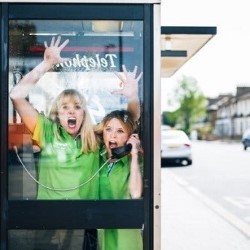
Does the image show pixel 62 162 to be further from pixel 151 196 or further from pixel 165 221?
pixel 165 221

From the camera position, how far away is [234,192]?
13.0 metres

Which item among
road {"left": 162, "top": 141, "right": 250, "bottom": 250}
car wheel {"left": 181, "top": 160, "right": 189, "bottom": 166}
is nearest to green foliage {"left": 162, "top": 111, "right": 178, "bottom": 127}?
car wheel {"left": 181, "top": 160, "right": 189, "bottom": 166}

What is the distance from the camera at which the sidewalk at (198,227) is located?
666 cm

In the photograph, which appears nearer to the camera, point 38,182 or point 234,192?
point 38,182

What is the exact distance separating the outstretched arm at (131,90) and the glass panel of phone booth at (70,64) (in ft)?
0.10

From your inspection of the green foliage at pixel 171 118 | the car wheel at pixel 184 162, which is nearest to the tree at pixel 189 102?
the green foliage at pixel 171 118

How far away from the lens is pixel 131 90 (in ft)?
12.2

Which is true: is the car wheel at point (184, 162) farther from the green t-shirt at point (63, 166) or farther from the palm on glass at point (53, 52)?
the palm on glass at point (53, 52)

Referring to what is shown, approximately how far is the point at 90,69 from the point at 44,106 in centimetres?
45

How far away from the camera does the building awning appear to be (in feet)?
17.3

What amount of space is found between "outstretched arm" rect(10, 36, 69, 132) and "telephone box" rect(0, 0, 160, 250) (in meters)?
0.03

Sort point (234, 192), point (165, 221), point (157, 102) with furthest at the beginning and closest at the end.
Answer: point (234, 192), point (165, 221), point (157, 102)

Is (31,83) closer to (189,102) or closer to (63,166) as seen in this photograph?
(63,166)

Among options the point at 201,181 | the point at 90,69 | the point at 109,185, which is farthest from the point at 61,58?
the point at 201,181
